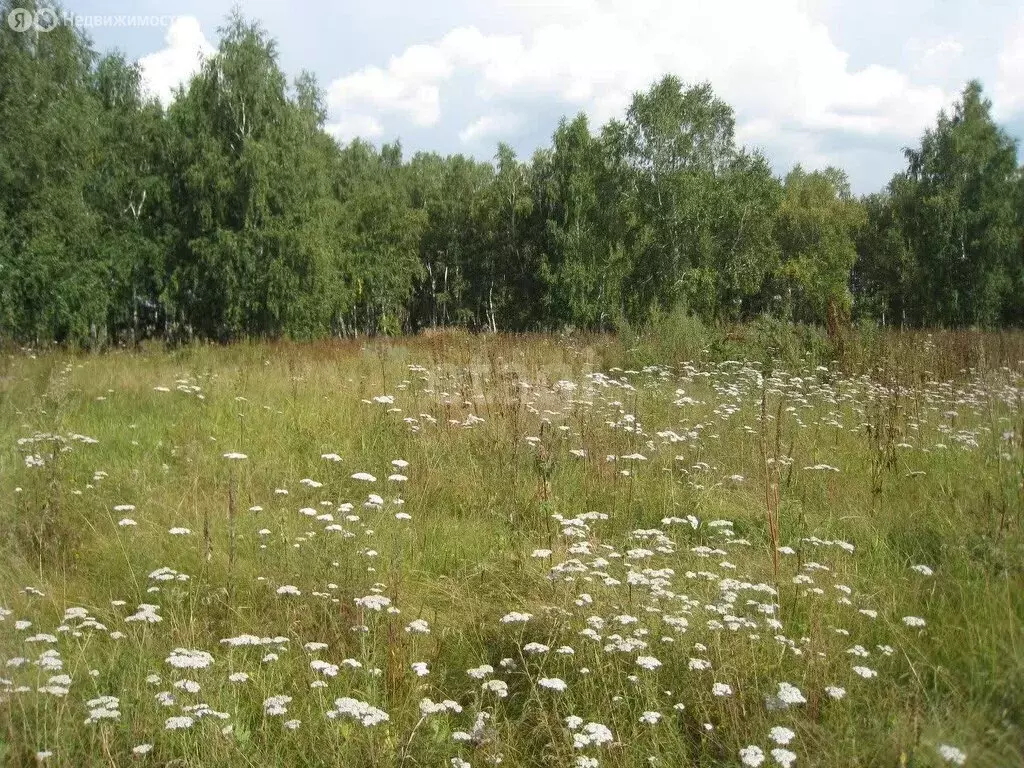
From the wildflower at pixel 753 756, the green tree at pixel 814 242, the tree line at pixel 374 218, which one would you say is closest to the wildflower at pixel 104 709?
the wildflower at pixel 753 756

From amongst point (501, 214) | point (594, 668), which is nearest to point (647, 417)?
point (594, 668)

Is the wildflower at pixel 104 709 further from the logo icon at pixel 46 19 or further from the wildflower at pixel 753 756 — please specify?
the logo icon at pixel 46 19

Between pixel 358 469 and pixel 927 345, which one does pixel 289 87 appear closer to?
pixel 927 345

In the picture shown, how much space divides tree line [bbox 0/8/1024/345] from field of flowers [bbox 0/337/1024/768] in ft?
48.2

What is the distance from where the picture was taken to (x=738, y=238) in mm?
34406

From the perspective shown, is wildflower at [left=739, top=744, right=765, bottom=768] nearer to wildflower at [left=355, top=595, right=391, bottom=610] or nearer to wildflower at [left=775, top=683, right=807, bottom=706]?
wildflower at [left=775, top=683, right=807, bottom=706]

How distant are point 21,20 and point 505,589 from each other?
70.4ft

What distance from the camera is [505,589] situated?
4293 mm

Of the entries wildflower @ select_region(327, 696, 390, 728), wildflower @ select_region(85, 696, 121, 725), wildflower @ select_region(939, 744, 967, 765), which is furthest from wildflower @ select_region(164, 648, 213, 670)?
wildflower @ select_region(939, 744, 967, 765)

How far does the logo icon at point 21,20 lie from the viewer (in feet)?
62.4

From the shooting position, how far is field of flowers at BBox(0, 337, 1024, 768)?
9.65ft

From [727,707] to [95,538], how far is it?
400 cm

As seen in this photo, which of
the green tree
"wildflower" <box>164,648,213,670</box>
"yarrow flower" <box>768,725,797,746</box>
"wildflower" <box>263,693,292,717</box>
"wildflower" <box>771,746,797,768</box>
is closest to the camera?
"wildflower" <box>771,746,797,768</box>

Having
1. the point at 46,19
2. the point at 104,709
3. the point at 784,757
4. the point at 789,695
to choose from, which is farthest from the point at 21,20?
the point at 784,757
